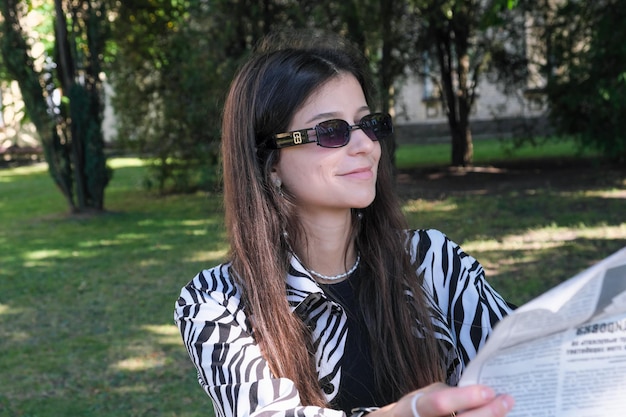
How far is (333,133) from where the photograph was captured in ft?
6.93

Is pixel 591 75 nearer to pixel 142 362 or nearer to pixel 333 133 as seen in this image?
pixel 142 362

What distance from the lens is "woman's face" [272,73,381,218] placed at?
213cm

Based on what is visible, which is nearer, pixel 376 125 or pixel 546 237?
pixel 376 125

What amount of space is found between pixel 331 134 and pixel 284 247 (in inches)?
12.9

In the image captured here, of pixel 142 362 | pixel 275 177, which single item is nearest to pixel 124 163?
pixel 142 362

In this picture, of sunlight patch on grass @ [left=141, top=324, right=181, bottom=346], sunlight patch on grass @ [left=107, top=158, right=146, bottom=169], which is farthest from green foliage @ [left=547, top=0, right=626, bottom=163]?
sunlight patch on grass @ [left=107, top=158, right=146, bottom=169]

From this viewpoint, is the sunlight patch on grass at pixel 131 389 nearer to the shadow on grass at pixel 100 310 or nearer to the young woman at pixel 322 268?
the shadow on grass at pixel 100 310

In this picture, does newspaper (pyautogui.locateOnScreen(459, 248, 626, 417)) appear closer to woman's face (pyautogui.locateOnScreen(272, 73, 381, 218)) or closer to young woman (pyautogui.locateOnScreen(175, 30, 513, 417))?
young woman (pyautogui.locateOnScreen(175, 30, 513, 417))

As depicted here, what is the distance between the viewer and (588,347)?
1.36 meters

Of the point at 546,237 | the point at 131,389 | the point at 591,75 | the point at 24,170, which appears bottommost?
the point at 131,389

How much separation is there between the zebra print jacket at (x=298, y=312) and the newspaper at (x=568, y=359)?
500mm

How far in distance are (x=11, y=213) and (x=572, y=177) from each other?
1014 cm

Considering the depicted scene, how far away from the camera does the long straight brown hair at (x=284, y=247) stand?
2.00 metres

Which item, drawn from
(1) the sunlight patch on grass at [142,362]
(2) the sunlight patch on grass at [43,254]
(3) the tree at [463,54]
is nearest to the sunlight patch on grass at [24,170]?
(3) the tree at [463,54]
